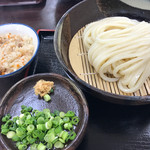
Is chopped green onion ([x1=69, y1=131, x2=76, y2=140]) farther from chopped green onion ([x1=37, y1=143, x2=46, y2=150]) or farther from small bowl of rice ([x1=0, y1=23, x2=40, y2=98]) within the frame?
small bowl of rice ([x1=0, y1=23, x2=40, y2=98])

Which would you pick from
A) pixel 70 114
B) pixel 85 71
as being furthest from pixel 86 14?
pixel 70 114

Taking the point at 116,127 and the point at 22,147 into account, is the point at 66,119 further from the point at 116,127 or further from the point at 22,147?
the point at 116,127

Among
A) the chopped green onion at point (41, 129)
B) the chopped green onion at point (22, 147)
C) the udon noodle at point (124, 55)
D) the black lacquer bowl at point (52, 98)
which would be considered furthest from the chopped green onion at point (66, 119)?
the udon noodle at point (124, 55)

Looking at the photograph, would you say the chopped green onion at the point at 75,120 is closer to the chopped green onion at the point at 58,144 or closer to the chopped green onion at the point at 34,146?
the chopped green onion at the point at 58,144

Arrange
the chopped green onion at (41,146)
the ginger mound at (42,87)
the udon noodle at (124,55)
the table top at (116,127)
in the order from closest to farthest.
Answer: the chopped green onion at (41,146) < the table top at (116,127) < the ginger mound at (42,87) < the udon noodle at (124,55)

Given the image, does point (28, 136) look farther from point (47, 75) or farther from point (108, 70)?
point (108, 70)

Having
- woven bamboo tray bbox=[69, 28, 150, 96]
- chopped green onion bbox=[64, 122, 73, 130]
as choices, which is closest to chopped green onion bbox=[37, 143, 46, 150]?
chopped green onion bbox=[64, 122, 73, 130]

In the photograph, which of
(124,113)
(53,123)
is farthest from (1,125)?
Answer: (124,113)
